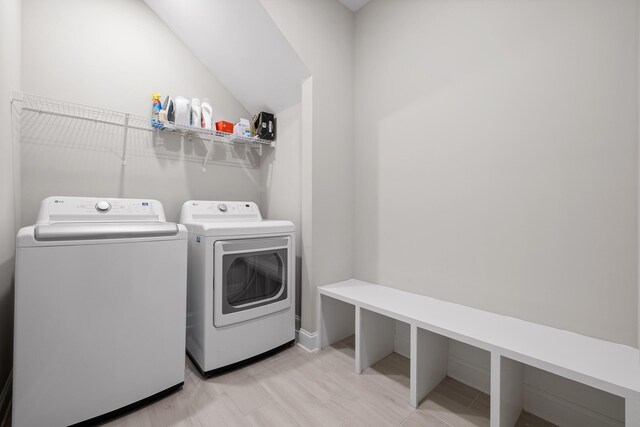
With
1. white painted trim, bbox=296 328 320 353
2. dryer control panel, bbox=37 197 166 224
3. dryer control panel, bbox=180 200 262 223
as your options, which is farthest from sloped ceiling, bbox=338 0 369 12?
white painted trim, bbox=296 328 320 353

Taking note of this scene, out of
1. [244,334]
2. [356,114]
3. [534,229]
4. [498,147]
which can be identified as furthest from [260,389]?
[356,114]

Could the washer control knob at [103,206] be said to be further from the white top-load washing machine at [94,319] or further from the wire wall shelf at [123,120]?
the wire wall shelf at [123,120]

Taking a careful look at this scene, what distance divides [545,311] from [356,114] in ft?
5.74

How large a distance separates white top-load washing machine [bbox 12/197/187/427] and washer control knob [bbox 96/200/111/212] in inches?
8.9

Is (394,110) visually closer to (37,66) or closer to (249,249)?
(249,249)

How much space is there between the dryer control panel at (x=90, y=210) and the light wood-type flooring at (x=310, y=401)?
1019mm

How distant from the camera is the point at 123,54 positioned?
2010 millimetres

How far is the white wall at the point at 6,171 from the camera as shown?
4.31 feet

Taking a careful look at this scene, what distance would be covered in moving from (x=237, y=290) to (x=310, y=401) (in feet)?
2.43

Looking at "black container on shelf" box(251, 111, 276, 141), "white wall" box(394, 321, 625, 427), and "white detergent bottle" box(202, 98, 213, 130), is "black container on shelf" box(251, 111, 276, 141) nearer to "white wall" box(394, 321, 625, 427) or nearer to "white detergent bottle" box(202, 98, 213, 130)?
"white detergent bottle" box(202, 98, 213, 130)

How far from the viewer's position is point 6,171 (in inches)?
53.9

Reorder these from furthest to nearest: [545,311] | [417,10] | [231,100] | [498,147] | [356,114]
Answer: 1. [231,100]
2. [356,114]
3. [417,10]
4. [498,147]
5. [545,311]

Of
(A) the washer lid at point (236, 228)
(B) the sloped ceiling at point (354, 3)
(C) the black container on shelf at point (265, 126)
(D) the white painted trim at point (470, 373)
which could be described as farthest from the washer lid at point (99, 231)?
(B) the sloped ceiling at point (354, 3)

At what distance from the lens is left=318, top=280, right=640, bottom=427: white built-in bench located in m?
0.98
